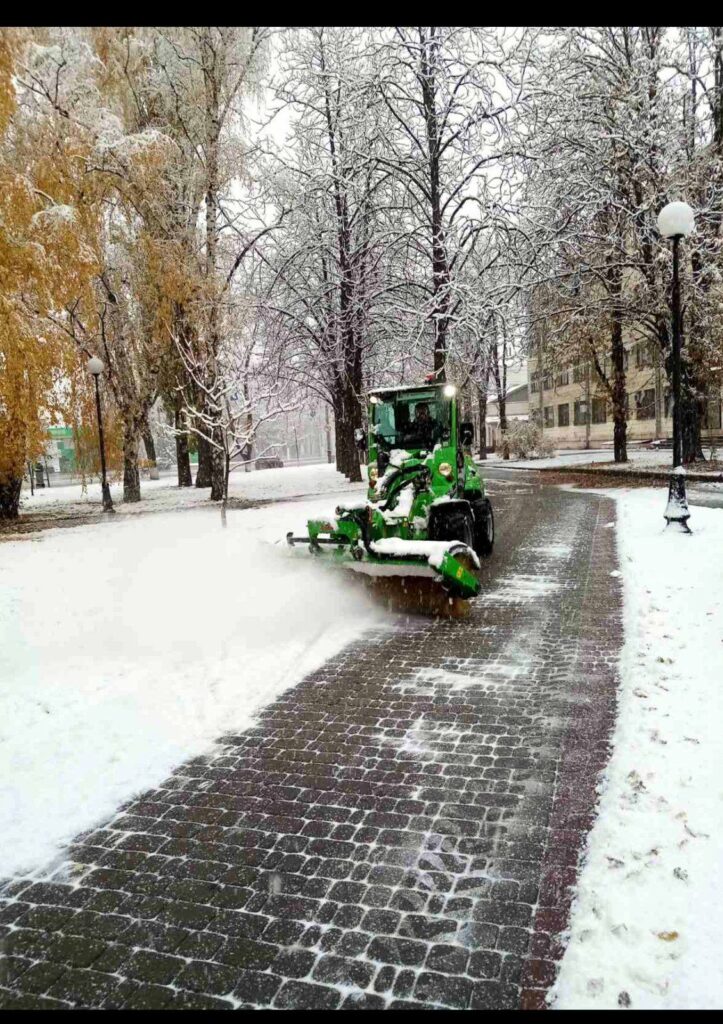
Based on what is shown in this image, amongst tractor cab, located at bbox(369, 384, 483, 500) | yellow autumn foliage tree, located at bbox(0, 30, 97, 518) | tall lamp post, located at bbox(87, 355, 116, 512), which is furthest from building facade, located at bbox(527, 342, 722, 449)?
tractor cab, located at bbox(369, 384, 483, 500)

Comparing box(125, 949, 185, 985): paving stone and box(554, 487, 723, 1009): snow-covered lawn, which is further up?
box(554, 487, 723, 1009): snow-covered lawn

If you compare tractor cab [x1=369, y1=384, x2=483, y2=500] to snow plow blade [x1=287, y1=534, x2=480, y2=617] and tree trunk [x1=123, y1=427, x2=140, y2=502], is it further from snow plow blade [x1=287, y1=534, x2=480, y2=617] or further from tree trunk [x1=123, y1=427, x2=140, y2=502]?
tree trunk [x1=123, y1=427, x2=140, y2=502]

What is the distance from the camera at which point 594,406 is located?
52.1 m

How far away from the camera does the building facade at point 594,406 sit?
3862 cm

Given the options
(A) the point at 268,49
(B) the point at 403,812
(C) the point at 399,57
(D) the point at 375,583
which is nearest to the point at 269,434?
(A) the point at 268,49

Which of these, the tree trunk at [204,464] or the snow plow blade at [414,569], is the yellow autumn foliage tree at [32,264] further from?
the snow plow blade at [414,569]

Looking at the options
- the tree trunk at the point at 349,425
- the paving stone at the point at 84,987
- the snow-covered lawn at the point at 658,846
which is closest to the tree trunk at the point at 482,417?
the tree trunk at the point at 349,425

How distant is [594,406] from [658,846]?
173ft

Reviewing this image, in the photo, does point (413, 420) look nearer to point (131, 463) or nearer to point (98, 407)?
point (98, 407)

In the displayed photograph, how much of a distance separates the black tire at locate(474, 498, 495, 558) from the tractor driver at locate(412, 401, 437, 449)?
144 cm

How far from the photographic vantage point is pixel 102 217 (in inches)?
711

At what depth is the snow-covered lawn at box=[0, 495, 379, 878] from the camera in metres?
4.13

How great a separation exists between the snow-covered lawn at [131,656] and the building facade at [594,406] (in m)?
25.8
